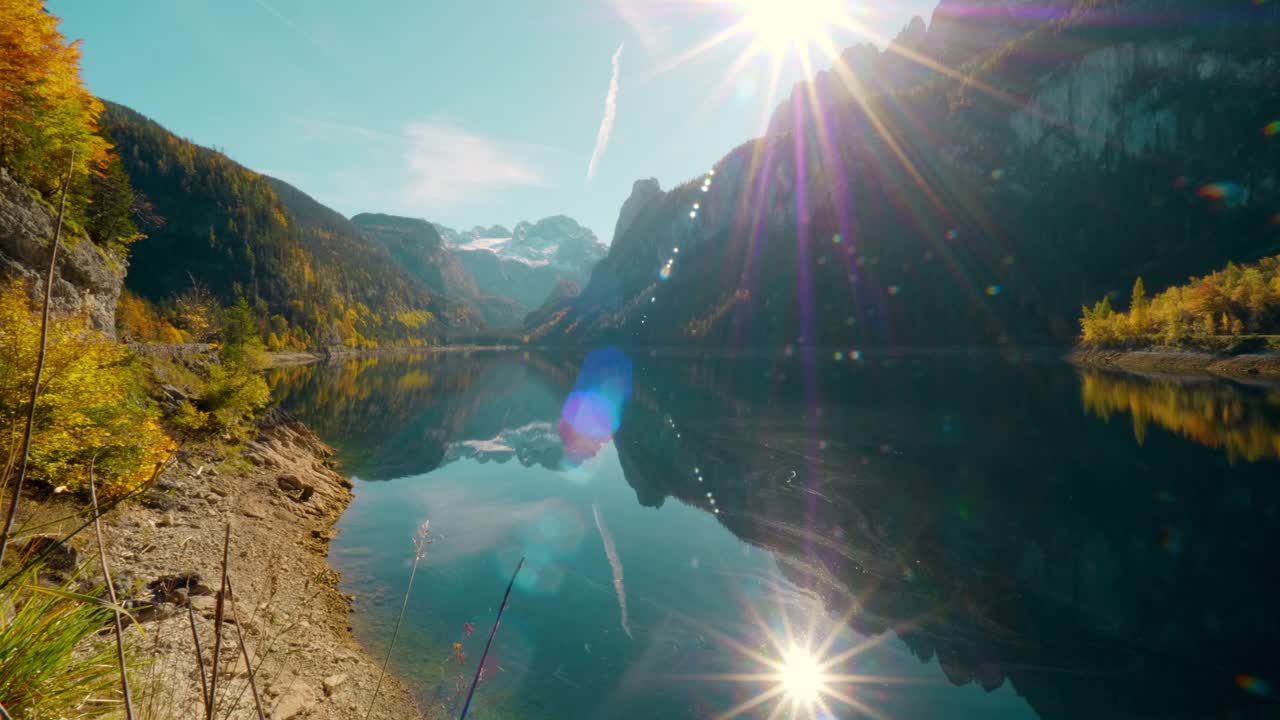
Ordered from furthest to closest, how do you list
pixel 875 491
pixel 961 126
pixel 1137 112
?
1. pixel 961 126
2. pixel 1137 112
3. pixel 875 491

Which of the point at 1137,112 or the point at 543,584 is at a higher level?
the point at 1137,112

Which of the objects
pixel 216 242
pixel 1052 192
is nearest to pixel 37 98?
pixel 216 242

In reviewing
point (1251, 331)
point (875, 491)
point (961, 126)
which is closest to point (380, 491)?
point (875, 491)

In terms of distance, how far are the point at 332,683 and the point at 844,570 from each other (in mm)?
13454

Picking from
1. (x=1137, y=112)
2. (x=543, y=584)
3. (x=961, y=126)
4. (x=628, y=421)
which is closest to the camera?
(x=543, y=584)

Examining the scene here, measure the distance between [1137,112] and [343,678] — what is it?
213 m

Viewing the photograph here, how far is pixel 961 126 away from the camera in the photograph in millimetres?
186000

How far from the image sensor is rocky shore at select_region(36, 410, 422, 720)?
27.9 ft

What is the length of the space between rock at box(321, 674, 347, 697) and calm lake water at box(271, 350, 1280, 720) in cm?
147

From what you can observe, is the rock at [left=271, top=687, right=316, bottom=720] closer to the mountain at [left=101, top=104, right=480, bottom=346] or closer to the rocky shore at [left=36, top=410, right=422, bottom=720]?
the rocky shore at [left=36, top=410, right=422, bottom=720]

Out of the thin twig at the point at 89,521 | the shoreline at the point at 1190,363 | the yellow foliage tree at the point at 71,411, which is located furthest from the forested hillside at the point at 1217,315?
the yellow foliage tree at the point at 71,411

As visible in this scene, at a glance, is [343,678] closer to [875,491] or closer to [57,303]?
[57,303]

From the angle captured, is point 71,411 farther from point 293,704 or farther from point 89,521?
point 89,521

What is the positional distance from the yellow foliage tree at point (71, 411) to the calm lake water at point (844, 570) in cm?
596
